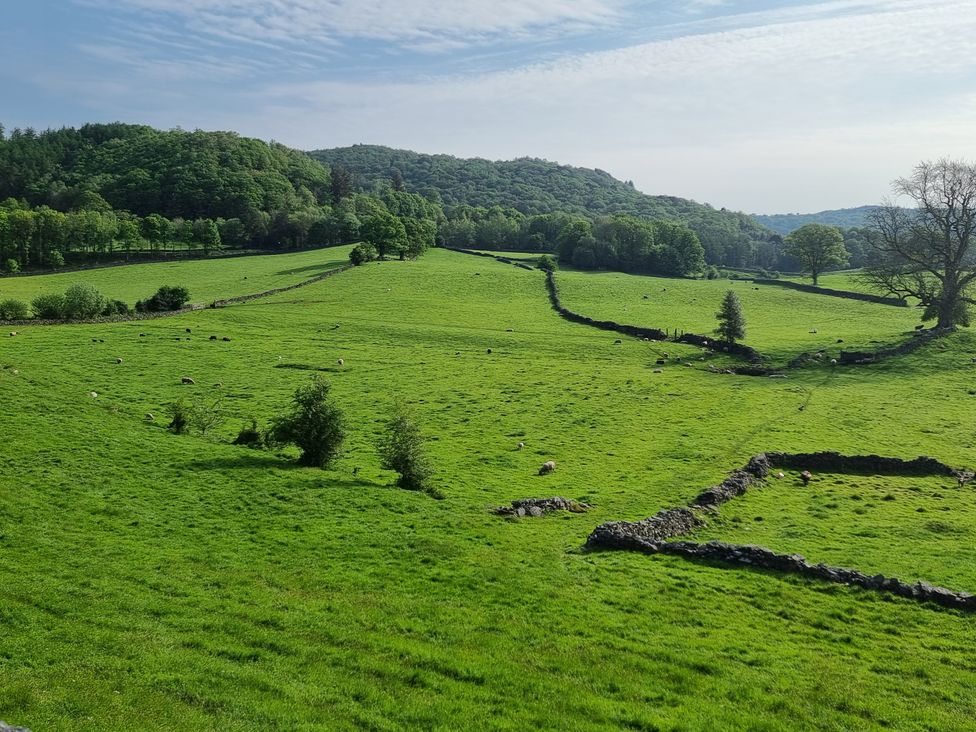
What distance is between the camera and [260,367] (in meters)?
53.5

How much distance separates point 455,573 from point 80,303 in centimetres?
6292

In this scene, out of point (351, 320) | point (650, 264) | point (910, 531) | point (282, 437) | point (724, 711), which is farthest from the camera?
point (650, 264)

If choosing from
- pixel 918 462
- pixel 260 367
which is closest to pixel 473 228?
pixel 260 367

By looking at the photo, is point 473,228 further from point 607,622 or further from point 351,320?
point 607,622

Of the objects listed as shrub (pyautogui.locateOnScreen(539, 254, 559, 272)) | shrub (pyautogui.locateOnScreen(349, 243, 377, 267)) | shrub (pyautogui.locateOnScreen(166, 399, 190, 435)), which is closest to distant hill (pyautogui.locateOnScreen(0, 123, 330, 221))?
shrub (pyautogui.locateOnScreen(349, 243, 377, 267))

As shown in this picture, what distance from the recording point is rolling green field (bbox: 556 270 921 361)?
70.2 m

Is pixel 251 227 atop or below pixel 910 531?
atop

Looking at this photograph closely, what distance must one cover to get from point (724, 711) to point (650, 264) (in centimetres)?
12508

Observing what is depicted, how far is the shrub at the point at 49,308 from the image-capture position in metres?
65.2

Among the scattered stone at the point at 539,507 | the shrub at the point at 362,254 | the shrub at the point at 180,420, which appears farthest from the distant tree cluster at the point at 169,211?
the scattered stone at the point at 539,507

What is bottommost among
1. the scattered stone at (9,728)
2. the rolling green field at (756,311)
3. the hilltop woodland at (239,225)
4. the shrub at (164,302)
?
the scattered stone at (9,728)

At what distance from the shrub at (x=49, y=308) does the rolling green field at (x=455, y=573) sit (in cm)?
1842

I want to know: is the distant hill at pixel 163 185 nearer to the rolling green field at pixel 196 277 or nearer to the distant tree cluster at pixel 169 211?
the distant tree cluster at pixel 169 211

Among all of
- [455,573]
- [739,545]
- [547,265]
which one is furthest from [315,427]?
[547,265]
